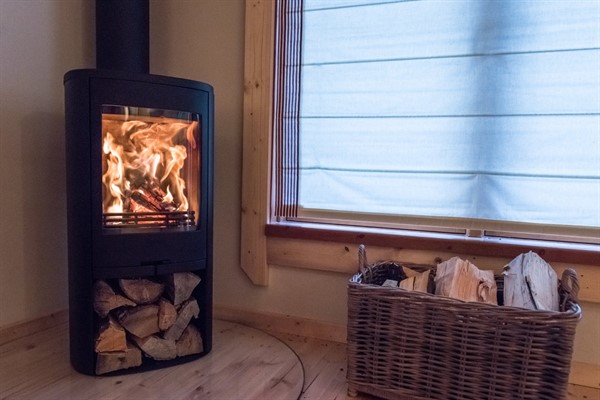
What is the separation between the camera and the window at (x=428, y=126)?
1.56m

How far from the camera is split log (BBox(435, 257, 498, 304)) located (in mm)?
1363

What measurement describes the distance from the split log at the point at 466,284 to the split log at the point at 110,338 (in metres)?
1.00

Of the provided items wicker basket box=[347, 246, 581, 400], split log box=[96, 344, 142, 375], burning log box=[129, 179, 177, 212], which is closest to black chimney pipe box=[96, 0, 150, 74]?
burning log box=[129, 179, 177, 212]

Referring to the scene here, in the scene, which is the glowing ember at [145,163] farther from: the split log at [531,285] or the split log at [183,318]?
the split log at [531,285]

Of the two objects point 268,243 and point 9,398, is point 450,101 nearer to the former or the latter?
point 268,243

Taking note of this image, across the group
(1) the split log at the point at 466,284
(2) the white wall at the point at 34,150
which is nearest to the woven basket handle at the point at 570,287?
(1) the split log at the point at 466,284

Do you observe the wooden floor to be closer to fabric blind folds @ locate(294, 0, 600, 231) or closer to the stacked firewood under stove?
the stacked firewood under stove

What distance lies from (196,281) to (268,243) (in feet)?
1.25

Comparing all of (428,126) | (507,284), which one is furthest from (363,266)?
(428,126)

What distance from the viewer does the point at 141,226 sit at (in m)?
1.55

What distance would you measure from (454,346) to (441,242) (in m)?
0.45

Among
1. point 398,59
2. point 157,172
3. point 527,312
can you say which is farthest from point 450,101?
point 157,172

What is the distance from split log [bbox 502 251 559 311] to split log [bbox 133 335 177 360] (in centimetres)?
106

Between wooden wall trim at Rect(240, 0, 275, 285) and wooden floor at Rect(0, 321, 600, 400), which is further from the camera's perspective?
wooden wall trim at Rect(240, 0, 275, 285)
